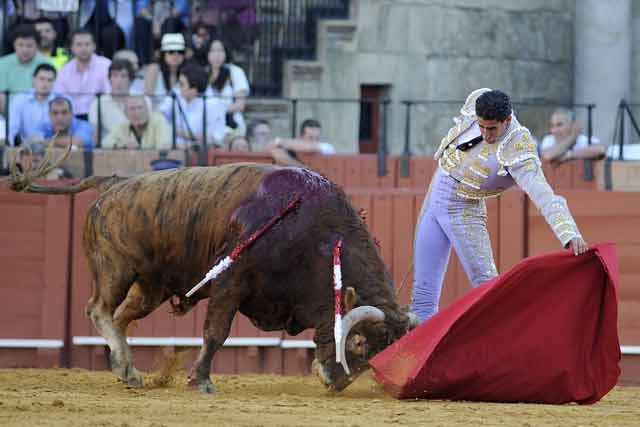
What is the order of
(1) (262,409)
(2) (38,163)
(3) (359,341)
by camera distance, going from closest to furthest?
1. (1) (262,409)
2. (3) (359,341)
3. (2) (38,163)

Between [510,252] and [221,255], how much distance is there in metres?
2.97

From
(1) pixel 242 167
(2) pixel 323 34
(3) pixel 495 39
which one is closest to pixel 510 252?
(1) pixel 242 167

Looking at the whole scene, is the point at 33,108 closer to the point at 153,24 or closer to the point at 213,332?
the point at 153,24

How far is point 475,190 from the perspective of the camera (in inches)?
289

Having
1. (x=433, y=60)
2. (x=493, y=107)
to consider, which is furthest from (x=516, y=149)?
(x=433, y=60)

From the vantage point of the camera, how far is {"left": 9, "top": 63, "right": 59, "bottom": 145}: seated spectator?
10.9 m

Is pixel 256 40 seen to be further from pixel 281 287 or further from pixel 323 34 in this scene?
pixel 281 287

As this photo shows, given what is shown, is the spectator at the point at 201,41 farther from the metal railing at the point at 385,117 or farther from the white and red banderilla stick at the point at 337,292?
the white and red banderilla stick at the point at 337,292

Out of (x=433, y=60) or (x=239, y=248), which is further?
(x=433, y=60)

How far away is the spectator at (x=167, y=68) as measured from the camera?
1174 centimetres

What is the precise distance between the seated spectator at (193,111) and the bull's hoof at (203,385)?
4078 millimetres

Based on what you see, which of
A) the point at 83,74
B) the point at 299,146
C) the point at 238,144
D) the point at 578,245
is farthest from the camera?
the point at 83,74

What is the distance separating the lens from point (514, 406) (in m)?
6.76

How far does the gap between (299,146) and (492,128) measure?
4034mm
